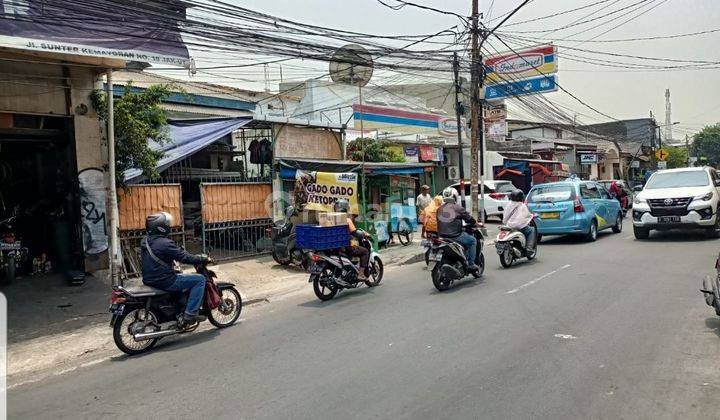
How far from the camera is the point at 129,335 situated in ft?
20.6

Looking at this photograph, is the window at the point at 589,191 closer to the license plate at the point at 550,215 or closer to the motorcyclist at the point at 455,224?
the license plate at the point at 550,215

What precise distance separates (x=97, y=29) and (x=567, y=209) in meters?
11.1

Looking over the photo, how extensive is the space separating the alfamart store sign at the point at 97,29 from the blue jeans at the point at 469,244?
5.58 meters

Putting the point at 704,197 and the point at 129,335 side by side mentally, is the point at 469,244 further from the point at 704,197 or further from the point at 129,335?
the point at 704,197

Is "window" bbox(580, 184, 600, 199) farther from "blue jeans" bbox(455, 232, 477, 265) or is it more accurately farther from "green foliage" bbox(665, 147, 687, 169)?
"green foliage" bbox(665, 147, 687, 169)

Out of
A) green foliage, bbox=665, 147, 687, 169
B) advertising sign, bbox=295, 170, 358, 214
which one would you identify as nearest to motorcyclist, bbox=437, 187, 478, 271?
advertising sign, bbox=295, 170, 358, 214

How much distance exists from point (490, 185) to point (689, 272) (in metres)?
13.4

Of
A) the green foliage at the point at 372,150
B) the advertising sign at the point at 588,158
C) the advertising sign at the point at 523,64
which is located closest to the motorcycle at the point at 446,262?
the green foliage at the point at 372,150

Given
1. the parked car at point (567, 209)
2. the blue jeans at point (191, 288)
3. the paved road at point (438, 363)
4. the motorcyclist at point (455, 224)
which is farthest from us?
the parked car at point (567, 209)

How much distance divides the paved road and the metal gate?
4.47 meters

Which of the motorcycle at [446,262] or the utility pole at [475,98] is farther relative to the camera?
the utility pole at [475,98]

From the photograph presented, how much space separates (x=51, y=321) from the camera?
786cm

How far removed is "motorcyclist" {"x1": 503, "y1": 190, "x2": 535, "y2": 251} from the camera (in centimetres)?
1077

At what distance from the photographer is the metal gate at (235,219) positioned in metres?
12.0
